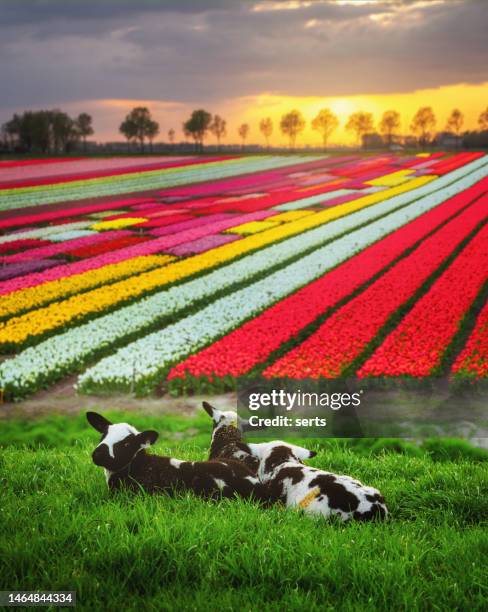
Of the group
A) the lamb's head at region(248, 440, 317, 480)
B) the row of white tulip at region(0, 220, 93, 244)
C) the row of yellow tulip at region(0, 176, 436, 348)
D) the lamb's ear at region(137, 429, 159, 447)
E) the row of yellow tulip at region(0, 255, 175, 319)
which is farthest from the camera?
the row of white tulip at region(0, 220, 93, 244)

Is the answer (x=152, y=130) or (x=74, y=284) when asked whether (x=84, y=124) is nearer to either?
(x=152, y=130)

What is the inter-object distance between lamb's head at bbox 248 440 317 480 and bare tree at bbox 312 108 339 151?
4387mm

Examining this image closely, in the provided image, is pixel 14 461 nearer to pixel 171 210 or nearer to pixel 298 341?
pixel 298 341

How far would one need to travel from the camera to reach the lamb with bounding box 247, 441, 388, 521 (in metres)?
4.78

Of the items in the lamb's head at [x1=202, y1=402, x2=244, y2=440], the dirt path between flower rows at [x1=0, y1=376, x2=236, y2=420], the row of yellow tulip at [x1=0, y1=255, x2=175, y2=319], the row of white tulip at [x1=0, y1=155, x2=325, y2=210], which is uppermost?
the row of white tulip at [x1=0, y1=155, x2=325, y2=210]

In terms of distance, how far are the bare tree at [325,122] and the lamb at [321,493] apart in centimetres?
460

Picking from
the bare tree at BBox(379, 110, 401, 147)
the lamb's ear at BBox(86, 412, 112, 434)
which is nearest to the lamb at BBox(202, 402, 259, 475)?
the lamb's ear at BBox(86, 412, 112, 434)

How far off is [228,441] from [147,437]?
3.17 feet

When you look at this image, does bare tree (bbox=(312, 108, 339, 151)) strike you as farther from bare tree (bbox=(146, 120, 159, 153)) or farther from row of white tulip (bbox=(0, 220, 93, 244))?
row of white tulip (bbox=(0, 220, 93, 244))

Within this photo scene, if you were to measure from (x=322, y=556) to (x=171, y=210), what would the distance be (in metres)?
8.71

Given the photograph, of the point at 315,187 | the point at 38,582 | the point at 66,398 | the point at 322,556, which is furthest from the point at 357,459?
the point at 315,187

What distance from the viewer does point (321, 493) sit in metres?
4.87

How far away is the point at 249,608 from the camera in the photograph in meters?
3.88

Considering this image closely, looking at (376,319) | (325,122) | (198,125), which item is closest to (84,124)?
(198,125)
